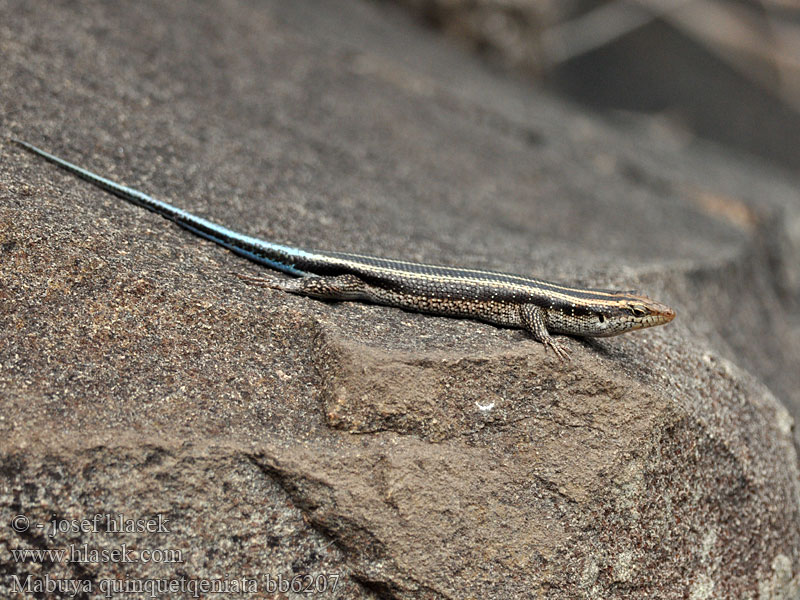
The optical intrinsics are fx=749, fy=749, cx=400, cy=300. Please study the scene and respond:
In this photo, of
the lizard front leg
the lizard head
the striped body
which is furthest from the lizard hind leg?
the lizard head

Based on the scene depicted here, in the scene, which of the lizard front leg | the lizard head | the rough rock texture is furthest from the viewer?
the lizard head

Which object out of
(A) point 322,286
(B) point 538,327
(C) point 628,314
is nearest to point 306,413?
(A) point 322,286

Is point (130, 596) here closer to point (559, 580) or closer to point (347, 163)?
point (559, 580)

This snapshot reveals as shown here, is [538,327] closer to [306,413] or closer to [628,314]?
[628,314]

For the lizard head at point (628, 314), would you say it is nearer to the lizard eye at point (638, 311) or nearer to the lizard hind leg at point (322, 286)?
the lizard eye at point (638, 311)

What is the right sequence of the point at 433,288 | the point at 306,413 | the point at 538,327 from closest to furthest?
the point at 306,413, the point at 538,327, the point at 433,288

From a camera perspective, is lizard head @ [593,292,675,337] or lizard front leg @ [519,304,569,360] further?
lizard head @ [593,292,675,337]

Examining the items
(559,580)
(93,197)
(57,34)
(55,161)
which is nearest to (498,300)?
(559,580)

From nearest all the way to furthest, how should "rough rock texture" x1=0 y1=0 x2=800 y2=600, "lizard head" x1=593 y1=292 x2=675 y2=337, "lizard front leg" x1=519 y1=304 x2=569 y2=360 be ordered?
"rough rock texture" x1=0 y1=0 x2=800 y2=600, "lizard front leg" x1=519 y1=304 x2=569 y2=360, "lizard head" x1=593 y1=292 x2=675 y2=337

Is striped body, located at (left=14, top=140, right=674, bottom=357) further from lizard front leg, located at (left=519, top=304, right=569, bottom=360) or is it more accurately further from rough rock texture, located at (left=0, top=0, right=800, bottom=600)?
rough rock texture, located at (left=0, top=0, right=800, bottom=600)
